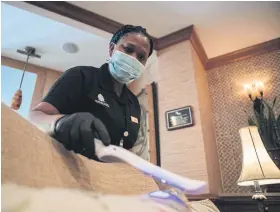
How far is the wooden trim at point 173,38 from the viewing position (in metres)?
2.13

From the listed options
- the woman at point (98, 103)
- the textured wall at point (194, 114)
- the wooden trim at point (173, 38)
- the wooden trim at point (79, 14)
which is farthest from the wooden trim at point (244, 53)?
the woman at point (98, 103)

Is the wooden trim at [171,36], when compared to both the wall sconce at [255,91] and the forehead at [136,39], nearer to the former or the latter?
the wall sconce at [255,91]

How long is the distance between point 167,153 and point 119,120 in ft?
4.11

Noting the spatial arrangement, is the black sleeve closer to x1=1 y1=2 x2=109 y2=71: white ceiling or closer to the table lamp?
the table lamp

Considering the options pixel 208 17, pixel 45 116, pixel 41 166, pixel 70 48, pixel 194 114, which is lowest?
pixel 41 166

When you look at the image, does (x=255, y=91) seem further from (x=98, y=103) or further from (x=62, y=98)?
(x=62, y=98)

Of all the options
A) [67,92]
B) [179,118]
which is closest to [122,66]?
[67,92]

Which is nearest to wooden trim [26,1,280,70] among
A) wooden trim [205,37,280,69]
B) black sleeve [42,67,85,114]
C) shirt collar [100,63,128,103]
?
wooden trim [205,37,280,69]

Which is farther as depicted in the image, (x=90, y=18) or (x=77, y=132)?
(x=90, y=18)

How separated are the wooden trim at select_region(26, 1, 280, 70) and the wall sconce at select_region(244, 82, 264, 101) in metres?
0.37

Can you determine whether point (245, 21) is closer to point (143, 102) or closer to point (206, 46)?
point (206, 46)

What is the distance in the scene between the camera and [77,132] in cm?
35

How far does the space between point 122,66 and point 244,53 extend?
77.5 inches

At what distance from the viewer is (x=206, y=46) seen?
7.68 feet
